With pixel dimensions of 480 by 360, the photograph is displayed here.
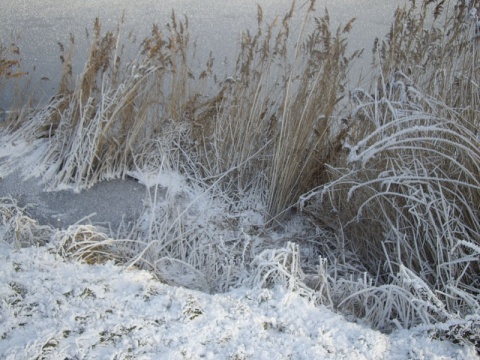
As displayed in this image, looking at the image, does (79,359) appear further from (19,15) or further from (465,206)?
(19,15)

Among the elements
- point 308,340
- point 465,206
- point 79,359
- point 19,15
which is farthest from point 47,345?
point 19,15

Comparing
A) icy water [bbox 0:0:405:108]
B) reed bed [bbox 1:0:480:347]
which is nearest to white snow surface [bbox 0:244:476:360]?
reed bed [bbox 1:0:480:347]

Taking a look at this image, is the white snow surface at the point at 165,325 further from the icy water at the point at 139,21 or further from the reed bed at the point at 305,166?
the icy water at the point at 139,21

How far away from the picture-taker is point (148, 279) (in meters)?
1.51

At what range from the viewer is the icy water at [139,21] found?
3453mm

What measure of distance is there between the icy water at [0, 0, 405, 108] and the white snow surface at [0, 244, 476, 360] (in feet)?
6.50

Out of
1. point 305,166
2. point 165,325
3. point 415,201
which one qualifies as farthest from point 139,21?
point 165,325

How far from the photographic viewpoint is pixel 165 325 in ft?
4.13

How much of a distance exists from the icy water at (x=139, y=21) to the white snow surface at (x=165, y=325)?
1980mm

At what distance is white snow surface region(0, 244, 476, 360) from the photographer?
1.17 metres

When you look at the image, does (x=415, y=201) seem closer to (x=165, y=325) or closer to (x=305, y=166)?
(x=305, y=166)

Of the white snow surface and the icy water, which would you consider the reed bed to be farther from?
the icy water

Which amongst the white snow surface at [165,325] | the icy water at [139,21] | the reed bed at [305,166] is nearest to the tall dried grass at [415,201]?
the reed bed at [305,166]

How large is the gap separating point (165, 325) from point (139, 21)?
10.0 feet
